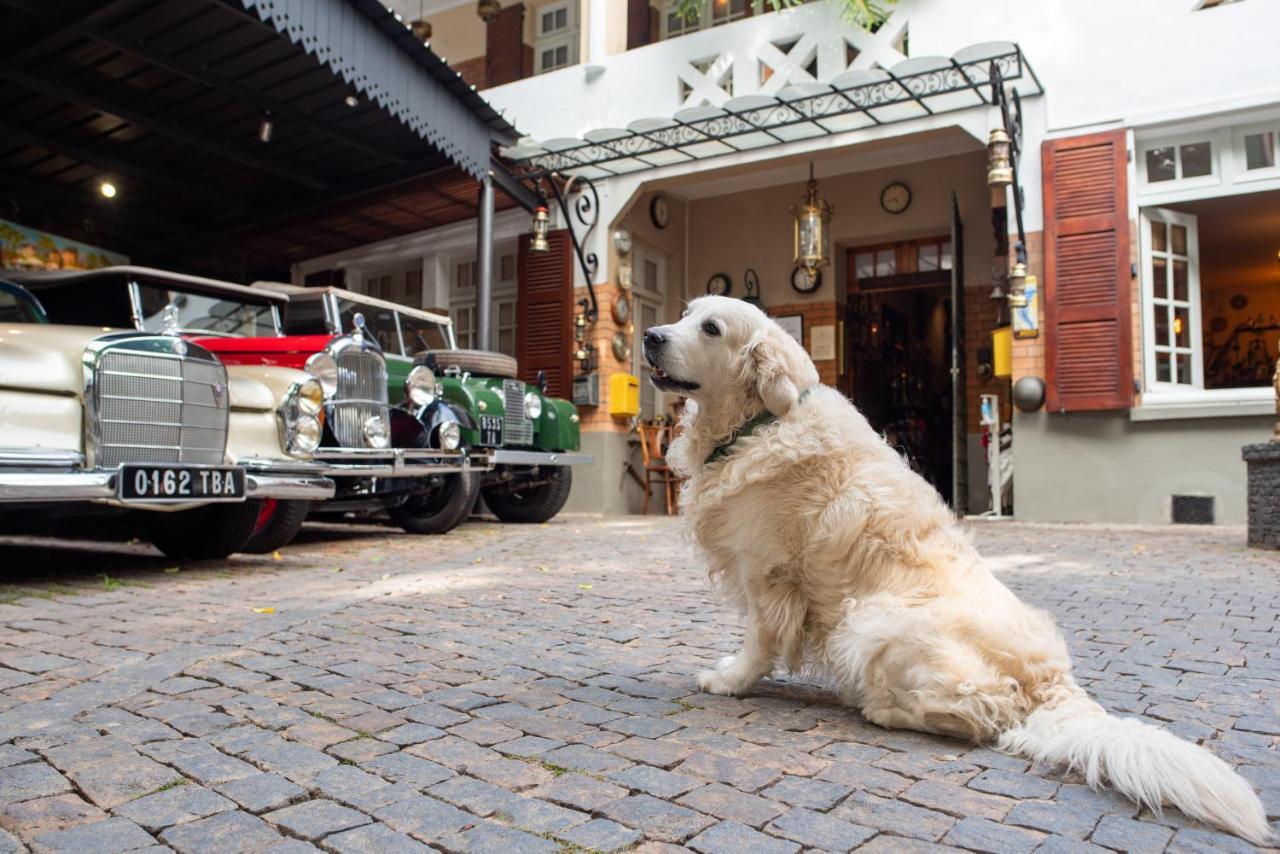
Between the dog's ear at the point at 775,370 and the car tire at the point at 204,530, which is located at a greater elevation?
the dog's ear at the point at 775,370

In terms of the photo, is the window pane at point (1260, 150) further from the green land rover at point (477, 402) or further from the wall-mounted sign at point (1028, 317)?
the green land rover at point (477, 402)

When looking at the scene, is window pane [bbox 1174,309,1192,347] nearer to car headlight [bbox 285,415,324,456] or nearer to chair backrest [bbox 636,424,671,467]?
chair backrest [bbox 636,424,671,467]

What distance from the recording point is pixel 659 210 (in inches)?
542

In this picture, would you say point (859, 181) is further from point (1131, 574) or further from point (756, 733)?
point (756, 733)

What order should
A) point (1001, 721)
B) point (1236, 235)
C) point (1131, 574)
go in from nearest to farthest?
1. point (1001, 721)
2. point (1131, 574)
3. point (1236, 235)

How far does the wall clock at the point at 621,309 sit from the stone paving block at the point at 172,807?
10930 millimetres

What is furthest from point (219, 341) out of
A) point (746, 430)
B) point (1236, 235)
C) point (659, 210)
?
point (1236, 235)

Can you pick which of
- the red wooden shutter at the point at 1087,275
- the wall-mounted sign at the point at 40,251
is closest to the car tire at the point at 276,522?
the red wooden shutter at the point at 1087,275

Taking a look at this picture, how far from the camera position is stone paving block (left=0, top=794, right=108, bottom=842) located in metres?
1.71

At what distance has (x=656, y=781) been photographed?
198 cm

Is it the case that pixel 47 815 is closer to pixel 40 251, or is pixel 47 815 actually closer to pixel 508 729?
pixel 508 729

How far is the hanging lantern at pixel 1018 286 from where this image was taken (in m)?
9.68

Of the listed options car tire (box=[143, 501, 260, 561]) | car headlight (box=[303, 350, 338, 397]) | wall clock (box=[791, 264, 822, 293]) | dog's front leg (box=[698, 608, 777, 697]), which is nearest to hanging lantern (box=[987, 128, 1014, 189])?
wall clock (box=[791, 264, 822, 293])

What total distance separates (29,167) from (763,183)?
10.4 m
